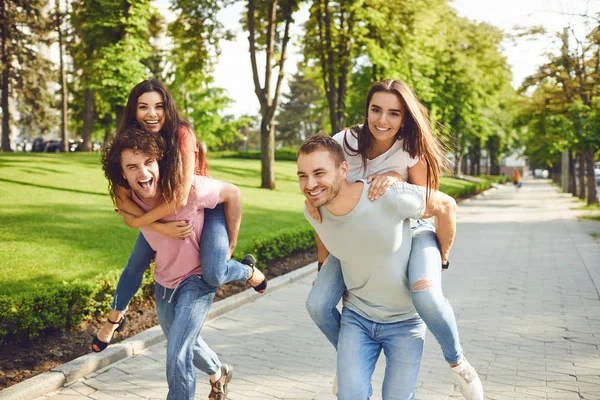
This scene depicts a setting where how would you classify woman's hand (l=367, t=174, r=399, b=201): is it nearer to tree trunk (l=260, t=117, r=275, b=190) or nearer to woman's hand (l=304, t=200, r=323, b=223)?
woman's hand (l=304, t=200, r=323, b=223)

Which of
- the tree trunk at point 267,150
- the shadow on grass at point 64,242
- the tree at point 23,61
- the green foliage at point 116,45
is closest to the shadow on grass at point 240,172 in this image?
the tree trunk at point 267,150

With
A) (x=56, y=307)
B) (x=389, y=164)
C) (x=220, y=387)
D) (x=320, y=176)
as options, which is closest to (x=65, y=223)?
(x=56, y=307)

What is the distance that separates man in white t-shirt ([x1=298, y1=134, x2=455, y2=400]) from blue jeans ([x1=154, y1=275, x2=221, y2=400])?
892mm

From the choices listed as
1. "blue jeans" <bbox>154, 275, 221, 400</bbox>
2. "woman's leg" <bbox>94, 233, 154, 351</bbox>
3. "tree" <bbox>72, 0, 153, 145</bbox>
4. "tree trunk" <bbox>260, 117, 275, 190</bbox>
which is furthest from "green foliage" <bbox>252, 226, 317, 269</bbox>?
"tree trunk" <bbox>260, 117, 275, 190</bbox>

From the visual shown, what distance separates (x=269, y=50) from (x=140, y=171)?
17188 mm

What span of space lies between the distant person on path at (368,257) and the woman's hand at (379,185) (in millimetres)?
20

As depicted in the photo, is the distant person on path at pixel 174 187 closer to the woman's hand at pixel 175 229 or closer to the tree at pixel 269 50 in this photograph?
the woman's hand at pixel 175 229

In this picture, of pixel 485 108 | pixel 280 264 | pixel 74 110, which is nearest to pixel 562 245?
pixel 280 264

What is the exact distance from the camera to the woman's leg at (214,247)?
141 inches

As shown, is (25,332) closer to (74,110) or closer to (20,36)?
(20,36)

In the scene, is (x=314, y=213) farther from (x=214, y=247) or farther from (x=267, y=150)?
(x=267, y=150)

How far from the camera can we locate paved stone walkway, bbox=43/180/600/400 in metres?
4.78

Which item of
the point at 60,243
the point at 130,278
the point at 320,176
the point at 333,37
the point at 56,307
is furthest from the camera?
the point at 333,37

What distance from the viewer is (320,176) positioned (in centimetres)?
298
